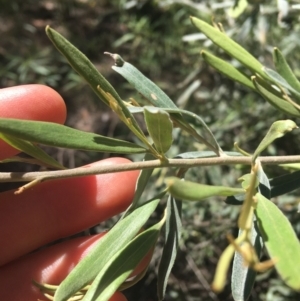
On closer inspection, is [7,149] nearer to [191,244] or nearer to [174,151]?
[174,151]

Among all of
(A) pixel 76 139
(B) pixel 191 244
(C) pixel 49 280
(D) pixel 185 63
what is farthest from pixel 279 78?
(D) pixel 185 63

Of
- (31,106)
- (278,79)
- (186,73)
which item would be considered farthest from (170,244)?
(186,73)

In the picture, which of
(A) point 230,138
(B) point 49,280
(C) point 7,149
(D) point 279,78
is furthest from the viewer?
A: (A) point 230,138

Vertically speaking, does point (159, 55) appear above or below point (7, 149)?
below

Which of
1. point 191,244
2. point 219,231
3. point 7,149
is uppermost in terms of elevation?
point 7,149

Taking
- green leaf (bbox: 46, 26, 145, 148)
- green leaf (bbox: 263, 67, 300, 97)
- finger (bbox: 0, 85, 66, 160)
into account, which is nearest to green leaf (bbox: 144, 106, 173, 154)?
green leaf (bbox: 46, 26, 145, 148)

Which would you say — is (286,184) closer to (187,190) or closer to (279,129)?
(279,129)

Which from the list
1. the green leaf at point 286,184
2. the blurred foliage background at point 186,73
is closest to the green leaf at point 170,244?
the green leaf at point 286,184
